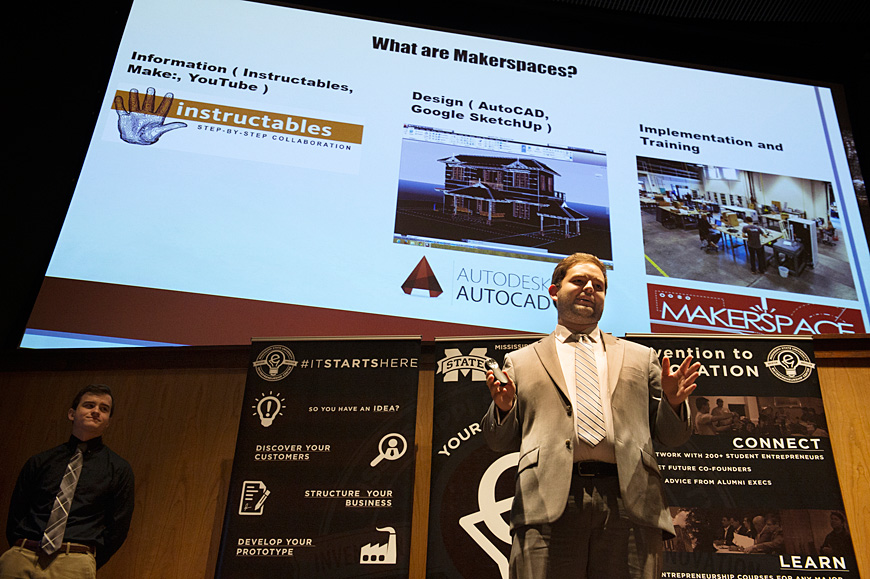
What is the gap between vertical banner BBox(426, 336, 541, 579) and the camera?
2797 millimetres

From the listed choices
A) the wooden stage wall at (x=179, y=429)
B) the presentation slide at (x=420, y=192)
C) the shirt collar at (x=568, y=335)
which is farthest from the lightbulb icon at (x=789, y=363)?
the shirt collar at (x=568, y=335)

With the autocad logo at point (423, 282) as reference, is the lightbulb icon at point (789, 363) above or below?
below

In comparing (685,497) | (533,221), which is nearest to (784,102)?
(533,221)

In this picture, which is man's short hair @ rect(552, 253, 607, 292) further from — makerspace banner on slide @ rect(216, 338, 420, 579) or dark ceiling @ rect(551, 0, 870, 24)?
dark ceiling @ rect(551, 0, 870, 24)

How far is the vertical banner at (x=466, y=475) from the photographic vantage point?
280 cm

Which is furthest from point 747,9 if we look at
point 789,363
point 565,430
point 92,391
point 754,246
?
point 92,391

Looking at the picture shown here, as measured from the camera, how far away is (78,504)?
2.86 m

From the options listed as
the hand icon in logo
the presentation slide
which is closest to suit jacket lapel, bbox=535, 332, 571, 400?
the presentation slide

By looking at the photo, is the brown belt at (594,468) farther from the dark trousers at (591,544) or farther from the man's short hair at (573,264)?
the man's short hair at (573,264)

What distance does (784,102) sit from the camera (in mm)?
4840

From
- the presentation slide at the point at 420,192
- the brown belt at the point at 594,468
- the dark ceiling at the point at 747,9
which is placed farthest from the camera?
the dark ceiling at the point at 747,9

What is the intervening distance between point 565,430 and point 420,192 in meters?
2.28

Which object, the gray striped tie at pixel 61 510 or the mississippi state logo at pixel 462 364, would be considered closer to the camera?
the gray striped tie at pixel 61 510

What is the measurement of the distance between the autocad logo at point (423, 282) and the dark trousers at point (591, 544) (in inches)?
76.6
